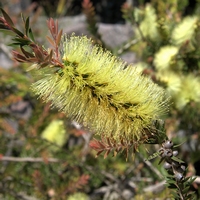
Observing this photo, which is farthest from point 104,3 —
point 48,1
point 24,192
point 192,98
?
point 192,98

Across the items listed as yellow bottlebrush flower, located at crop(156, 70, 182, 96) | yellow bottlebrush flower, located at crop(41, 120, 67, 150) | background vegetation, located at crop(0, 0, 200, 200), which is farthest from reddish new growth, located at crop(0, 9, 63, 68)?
yellow bottlebrush flower, located at crop(41, 120, 67, 150)

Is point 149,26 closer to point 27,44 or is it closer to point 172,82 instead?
point 172,82

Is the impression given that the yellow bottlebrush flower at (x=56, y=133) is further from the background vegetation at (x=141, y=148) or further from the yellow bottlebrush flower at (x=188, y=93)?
the yellow bottlebrush flower at (x=188, y=93)

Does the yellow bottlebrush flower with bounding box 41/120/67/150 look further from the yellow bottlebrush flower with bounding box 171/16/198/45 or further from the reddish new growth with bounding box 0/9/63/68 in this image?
the reddish new growth with bounding box 0/9/63/68

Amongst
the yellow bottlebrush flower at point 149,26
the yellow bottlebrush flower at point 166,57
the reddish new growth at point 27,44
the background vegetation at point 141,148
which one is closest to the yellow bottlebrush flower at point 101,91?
the reddish new growth at point 27,44

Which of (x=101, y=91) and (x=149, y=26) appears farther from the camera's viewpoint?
(x=149, y=26)

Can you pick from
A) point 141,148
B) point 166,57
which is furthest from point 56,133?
point 166,57

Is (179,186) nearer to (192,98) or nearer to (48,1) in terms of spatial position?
(192,98)
